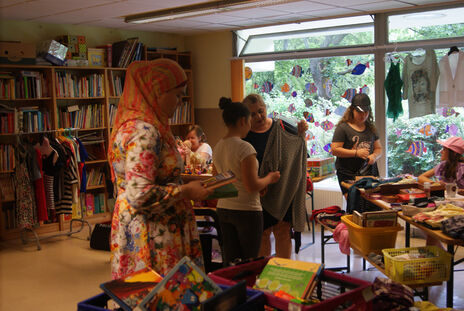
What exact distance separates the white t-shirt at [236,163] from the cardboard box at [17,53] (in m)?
4.09

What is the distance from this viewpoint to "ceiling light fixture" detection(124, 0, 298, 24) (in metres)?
5.34

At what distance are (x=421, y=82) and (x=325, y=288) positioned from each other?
4.67 metres

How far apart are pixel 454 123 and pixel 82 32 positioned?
16.6 feet

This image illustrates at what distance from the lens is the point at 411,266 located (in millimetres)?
3070

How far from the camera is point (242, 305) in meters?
1.57

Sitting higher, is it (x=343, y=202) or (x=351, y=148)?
(x=351, y=148)

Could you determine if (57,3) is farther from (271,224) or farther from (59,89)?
(271,224)

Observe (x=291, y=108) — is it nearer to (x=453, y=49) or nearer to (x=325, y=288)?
(x=453, y=49)

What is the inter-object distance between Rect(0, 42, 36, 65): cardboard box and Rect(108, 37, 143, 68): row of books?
1.27 meters

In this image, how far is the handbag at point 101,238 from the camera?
583 centimetres

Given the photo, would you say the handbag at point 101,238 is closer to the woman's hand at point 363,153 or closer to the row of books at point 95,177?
the row of books at point 95,177

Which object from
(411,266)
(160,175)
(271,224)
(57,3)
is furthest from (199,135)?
(160,175)

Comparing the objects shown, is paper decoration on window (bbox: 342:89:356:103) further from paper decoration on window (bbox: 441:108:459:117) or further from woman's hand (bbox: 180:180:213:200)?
woman's hand (bbox: 180:180:213:200)

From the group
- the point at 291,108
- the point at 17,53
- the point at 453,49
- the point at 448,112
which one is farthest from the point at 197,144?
the point at 453,49
